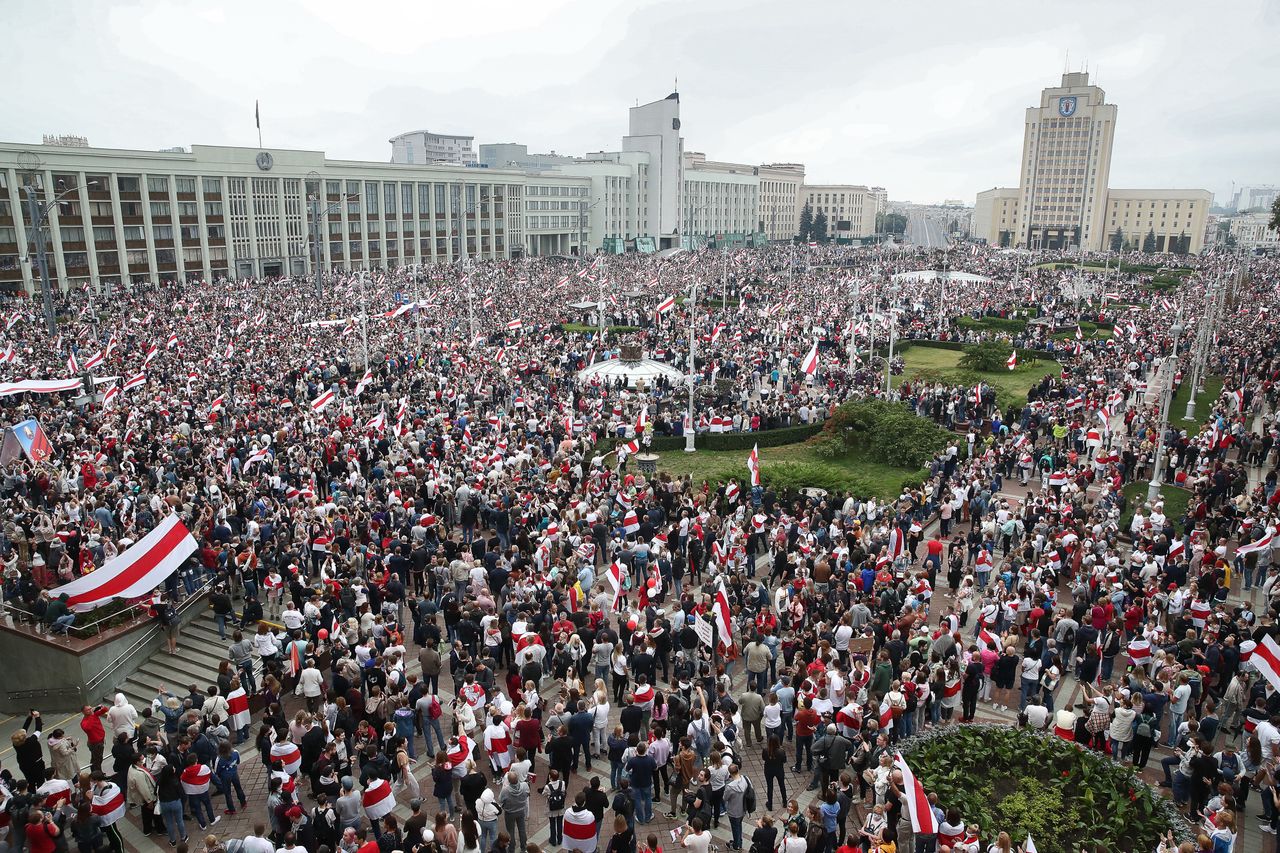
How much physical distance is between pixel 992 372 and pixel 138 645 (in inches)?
1406

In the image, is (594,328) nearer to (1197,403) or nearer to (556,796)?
(1197,403)

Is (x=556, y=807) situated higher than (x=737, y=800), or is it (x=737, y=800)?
(x=737, y=800)

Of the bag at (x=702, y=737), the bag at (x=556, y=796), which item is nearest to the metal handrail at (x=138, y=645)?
the bag at (x=556, y=796)

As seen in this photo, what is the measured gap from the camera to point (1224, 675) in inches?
500

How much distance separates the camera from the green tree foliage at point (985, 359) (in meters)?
39.5

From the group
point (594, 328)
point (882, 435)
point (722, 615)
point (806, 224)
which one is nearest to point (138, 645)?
point (722, 615)

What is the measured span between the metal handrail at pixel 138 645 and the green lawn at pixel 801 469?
42.2 ft

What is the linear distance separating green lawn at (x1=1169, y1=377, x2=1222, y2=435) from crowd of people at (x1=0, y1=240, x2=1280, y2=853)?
1.57 meters

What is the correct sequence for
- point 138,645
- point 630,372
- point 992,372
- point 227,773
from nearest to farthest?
point 227,773 → point 138,645 → point 630,372 → point 992,372

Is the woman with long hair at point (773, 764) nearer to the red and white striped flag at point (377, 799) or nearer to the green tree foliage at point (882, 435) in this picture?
the red and white striped flag at point (377, 799)

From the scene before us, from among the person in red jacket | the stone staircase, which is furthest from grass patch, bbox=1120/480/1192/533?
the person in red jacket

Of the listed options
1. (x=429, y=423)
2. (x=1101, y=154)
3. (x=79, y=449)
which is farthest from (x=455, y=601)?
(x=1101, y=154)

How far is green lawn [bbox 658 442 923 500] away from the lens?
78.0 feet

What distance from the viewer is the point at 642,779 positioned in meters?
10.4
